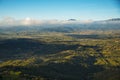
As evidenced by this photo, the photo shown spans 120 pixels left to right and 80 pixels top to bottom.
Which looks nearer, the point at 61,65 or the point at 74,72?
the point at 74,72

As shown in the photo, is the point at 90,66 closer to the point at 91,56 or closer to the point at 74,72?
the point at 74,72

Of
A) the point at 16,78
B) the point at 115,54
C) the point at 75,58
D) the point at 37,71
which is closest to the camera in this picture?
the point at 16,78

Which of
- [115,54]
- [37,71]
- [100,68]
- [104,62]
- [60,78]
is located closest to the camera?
[60,78]

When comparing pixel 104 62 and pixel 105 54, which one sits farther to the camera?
pixel 105 54

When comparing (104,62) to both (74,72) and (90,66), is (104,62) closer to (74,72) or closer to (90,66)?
(90,66)

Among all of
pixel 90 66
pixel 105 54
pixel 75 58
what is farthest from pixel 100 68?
pixel 105 54

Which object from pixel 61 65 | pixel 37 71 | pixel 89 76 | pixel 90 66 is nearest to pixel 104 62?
pixel 90 66

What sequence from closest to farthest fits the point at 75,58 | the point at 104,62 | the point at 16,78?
the point at 16,78, the point at 104,62, the point at 75,58

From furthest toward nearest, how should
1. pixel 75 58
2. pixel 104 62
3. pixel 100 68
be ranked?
pixel 75 58 < pixel 104 62 < pixel 100 68
